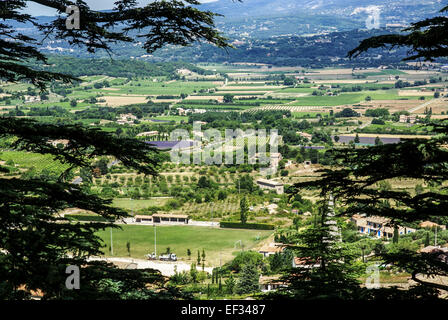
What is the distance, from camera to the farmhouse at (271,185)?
34.0 meters

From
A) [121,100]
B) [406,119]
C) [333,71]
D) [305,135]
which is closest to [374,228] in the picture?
[305,135]

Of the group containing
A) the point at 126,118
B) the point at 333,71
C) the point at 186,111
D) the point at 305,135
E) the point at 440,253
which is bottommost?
the point at 305,135

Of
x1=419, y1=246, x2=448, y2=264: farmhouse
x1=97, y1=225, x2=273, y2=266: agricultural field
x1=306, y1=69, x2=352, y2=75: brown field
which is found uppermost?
x1=306, y1=69, x2=352, y2=75: brown field

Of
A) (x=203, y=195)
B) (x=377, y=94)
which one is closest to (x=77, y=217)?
(x=203, y=195)

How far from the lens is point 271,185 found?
114 feet

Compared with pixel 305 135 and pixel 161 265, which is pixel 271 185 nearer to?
pixel 161 265

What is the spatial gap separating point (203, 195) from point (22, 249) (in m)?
29.1

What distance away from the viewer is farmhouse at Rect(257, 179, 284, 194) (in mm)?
34022

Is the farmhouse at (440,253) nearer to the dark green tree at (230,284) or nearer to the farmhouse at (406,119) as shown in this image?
the dark green tree at (230,284)

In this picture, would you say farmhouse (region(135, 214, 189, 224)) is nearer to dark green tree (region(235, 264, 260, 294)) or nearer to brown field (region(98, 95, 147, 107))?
dark green tree (region(235, 264, 260, 294))

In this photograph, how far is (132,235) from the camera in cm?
2528

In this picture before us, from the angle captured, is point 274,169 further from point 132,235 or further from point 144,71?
point 144,71

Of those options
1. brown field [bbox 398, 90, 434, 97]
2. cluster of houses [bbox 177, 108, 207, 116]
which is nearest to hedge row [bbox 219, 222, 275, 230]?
cluster of houses [bbox 177, 108, 207, 116]
